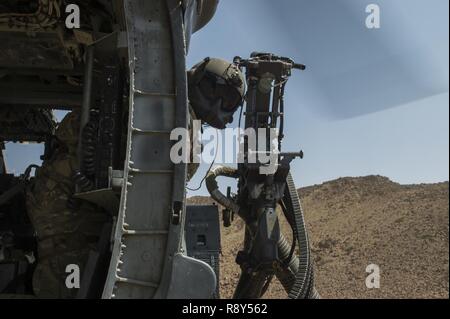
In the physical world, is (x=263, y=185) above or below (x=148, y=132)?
below

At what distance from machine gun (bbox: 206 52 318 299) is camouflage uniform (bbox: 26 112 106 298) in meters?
2.32

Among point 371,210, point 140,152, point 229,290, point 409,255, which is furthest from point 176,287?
point 371,210

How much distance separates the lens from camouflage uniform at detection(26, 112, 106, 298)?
3.80 metres

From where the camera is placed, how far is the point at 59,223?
3.90 meters

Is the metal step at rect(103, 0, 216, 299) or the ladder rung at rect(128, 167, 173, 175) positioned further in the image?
the ladder rung at rect(128, 167, 173, 175)

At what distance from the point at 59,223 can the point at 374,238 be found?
71.1 feet
